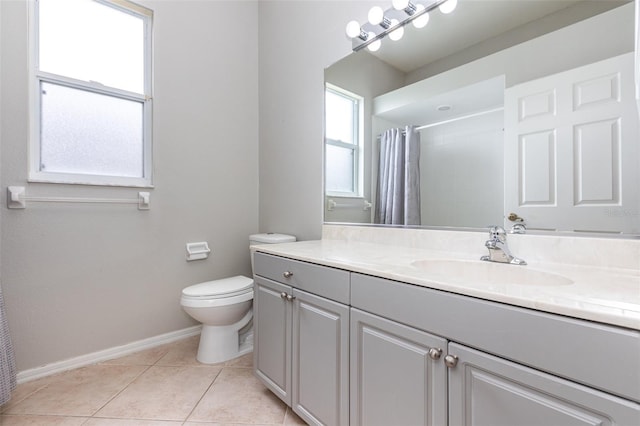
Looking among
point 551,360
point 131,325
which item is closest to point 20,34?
point 131,325

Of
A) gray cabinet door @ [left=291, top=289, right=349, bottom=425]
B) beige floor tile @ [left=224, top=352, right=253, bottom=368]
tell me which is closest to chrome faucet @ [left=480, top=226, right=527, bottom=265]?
gray cabinet door @ [left=291, top=289, right=349, bottom=425]

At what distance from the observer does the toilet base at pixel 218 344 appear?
6.15 feet

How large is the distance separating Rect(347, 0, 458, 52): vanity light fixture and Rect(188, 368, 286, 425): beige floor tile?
79.5 inches

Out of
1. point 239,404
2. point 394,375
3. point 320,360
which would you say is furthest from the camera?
point 239,404

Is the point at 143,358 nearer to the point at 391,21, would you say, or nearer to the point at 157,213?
Answer: the point at 157,213

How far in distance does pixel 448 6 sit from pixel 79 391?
2.73 metres

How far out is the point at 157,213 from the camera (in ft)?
6.83

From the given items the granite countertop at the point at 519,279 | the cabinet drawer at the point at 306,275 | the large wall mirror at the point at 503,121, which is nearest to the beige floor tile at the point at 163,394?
the cabinet drawer at the point at 306,275

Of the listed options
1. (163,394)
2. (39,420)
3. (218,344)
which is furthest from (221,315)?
(39,420)

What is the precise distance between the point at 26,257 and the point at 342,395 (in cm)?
188

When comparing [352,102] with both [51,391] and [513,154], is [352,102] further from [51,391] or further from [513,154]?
[51,391]

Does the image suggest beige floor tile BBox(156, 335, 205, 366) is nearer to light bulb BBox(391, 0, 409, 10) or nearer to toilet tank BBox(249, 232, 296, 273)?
toilet tank BBox(249, 232, 296, 273)

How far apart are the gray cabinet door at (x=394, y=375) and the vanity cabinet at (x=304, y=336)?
0.19 ft

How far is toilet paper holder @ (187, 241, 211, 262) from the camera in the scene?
2.22 m
